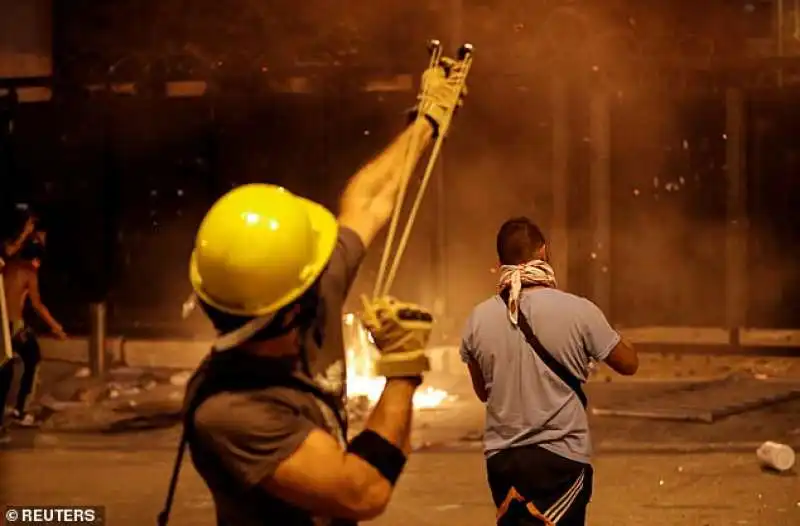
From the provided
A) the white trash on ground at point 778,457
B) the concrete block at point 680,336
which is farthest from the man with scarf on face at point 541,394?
the concrete block at point 680,336

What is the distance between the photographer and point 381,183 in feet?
10.6

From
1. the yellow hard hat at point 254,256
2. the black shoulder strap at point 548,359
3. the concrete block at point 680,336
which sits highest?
the yellow hard hat at point 254,256

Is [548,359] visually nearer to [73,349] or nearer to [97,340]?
[97,340]

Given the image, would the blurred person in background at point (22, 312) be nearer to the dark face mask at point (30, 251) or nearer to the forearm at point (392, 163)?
the dark face mask at point (30, 251)

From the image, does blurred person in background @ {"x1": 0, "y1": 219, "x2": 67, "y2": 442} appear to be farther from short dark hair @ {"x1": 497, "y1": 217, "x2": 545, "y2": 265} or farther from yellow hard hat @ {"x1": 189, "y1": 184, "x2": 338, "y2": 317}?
yellow hard hat @ {"x1": 189, "y1": 184, "x2": 338, "y2": 317}

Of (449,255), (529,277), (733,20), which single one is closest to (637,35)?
(733,20)

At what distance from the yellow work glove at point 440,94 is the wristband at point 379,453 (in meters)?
1.22

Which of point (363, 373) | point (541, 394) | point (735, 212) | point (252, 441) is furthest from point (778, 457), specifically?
point (252, 441)

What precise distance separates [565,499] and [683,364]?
742 cm

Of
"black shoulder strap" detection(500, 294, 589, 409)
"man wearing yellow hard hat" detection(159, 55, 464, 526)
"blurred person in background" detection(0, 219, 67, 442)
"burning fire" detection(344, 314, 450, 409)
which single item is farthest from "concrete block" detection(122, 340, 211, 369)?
"man wearing yellow hard hat" detection(159, 55, 464, 526)

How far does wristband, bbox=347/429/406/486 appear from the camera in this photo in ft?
7.58

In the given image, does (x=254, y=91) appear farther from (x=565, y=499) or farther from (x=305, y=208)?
(x=305, y=208)

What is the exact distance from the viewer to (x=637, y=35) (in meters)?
10.7

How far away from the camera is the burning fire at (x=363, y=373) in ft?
31.1
